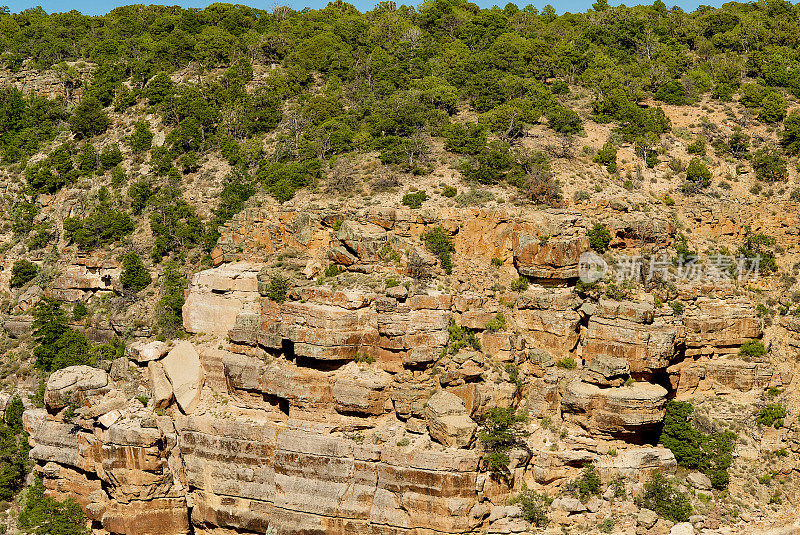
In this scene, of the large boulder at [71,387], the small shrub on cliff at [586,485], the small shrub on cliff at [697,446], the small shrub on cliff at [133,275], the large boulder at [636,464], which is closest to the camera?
the small shrub on cliff at [586,485]

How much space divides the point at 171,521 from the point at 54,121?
45.3 metres

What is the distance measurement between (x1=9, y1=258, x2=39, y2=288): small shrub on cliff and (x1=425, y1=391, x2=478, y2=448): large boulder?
3719cm

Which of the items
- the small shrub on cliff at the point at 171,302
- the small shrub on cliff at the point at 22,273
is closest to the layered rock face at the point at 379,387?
the small shrub on cliff at the point at 171,302

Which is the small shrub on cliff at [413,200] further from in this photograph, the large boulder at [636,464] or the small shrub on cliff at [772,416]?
the small shrub on cliff at [772,416]

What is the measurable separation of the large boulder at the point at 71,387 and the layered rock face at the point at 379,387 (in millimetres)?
136

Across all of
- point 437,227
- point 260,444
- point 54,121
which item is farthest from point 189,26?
point 260,444

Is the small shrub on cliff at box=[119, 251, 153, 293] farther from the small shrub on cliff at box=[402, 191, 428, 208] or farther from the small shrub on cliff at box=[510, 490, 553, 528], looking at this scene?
the small shrub on cliff at box=[510, 490, 553, 528]

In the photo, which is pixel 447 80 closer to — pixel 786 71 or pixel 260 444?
pixel 786 71

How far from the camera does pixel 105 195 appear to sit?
68.8m

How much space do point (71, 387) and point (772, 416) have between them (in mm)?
48394

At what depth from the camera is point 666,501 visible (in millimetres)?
49219

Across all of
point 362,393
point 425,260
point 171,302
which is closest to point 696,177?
point 425,260

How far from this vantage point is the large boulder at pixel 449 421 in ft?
156

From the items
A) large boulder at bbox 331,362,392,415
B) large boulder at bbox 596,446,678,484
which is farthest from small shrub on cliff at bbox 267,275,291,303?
large boulder at bbox 596,446,678,484
